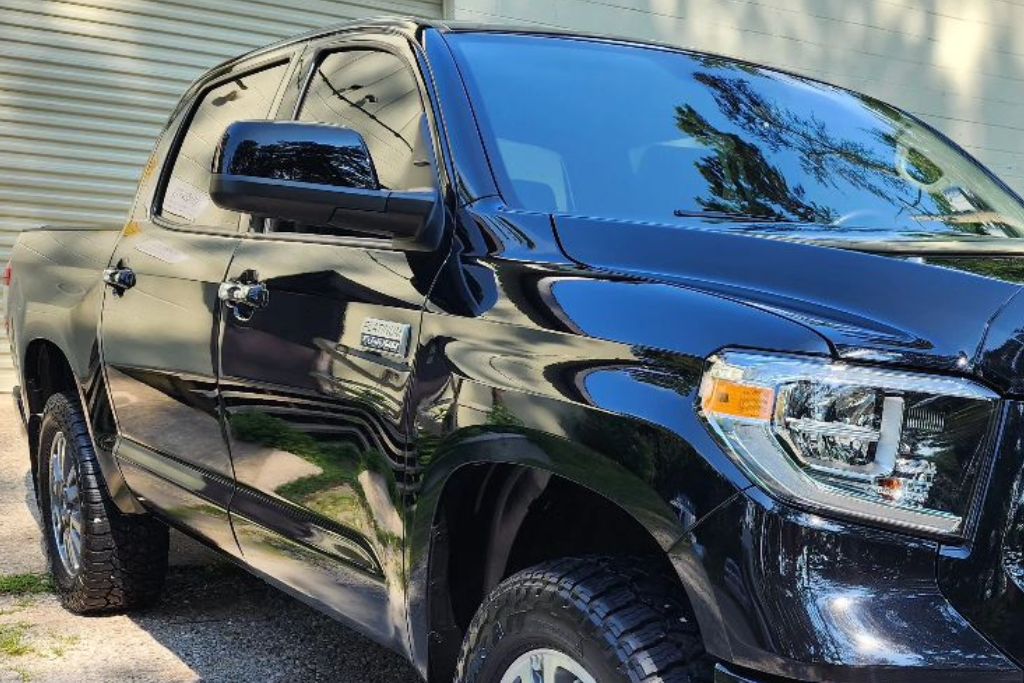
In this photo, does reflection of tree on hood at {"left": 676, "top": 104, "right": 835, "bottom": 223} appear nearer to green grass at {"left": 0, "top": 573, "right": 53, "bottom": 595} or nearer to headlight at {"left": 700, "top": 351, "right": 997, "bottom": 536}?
headlight at {"left": 700, "top": 351, "right": 997, "bottom": 536}

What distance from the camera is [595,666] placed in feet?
6.70

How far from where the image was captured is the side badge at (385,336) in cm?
257

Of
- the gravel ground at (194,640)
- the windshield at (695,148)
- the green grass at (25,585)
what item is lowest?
the green grass at (25,585)

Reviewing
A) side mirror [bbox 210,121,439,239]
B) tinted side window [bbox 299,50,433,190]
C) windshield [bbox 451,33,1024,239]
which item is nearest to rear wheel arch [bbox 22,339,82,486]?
tinted side window [bbox 299,50,433,190]

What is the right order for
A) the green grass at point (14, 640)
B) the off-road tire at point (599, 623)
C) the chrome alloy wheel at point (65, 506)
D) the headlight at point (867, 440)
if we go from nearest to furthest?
the headlight at point (867, 440) < the off-road tire at point (599, 623) < the green grass at point (14, 640) < the chrome alloy wheel at point (65, 506)

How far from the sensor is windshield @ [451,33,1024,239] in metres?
2.72

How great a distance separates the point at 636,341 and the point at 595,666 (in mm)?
511

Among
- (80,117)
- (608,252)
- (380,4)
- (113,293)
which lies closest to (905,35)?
(380,4)

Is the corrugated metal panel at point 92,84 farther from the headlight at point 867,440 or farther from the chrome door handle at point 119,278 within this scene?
the headlight at point 867,440

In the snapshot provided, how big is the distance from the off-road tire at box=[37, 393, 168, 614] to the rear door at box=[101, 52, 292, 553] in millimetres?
330

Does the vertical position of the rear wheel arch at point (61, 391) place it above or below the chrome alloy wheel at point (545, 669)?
below

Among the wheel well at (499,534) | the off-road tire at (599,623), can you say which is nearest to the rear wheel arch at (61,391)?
the wheel well at (499,534)

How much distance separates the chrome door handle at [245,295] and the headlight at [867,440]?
4.93 ft

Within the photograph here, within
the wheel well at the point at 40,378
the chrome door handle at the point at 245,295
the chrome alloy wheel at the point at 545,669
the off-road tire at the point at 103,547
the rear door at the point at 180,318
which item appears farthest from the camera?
the wheel well at the point at 40,378
